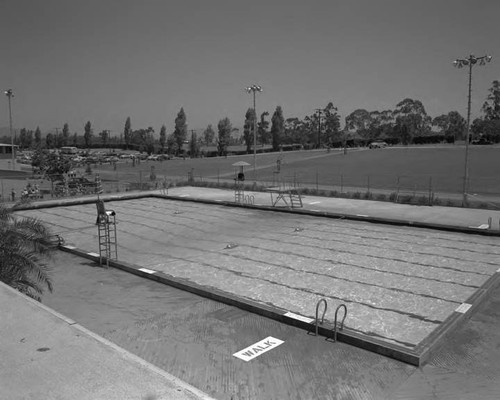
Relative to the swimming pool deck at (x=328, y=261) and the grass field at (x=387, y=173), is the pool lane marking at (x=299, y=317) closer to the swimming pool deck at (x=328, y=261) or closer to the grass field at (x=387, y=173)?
the swimming pool deck at (x=328, y=261)

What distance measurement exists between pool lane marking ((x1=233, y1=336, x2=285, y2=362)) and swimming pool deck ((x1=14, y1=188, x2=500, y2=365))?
829 mm

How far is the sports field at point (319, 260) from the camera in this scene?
10.7m

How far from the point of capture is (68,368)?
5.30 meters

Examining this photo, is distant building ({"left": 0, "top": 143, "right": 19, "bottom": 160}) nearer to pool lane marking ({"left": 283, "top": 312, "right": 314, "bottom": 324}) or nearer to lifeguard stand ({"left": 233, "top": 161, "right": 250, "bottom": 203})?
lifeguard stand ({"left": 233, "top": 161, "right": 250, "bottom": 203})

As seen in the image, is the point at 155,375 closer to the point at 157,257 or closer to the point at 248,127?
the point at 157,257

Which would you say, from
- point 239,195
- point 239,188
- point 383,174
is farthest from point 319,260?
point 383,174

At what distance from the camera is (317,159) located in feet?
254

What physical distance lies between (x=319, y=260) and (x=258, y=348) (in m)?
6.92

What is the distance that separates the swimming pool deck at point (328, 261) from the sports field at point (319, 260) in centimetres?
3

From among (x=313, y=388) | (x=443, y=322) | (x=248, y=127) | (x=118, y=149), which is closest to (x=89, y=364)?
(x=313, y=388)

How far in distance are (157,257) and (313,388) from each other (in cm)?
983

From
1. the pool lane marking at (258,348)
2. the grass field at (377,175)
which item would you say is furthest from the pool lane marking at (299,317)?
the grass field at (377,175)

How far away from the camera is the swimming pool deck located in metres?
9.91

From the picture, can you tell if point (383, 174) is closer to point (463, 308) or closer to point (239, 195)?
point (239, 195)
